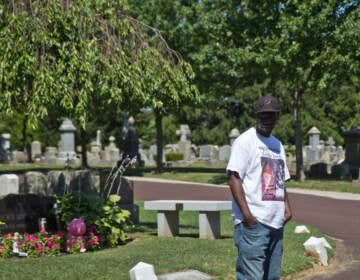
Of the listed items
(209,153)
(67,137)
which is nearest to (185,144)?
(209,153)

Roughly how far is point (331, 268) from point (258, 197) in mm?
3805

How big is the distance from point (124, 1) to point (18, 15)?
1916 mm

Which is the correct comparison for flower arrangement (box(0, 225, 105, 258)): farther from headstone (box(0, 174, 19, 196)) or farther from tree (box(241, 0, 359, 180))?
tree (box(241, 0, 359, 180))

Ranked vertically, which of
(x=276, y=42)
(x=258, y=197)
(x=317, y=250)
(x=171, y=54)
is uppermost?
(x=276, y=42)

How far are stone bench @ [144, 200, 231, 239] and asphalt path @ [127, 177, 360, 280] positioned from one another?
2.11 m

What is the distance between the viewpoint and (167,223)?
10.2 meters

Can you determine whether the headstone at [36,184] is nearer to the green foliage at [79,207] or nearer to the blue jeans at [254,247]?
the green foliage at [79,207]

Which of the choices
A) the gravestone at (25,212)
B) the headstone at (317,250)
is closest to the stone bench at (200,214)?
the headstone at (317,250)

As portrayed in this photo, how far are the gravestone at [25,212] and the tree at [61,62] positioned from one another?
1.41 m

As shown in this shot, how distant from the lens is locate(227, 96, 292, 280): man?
16.1 ft

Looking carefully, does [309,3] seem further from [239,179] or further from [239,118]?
[239,118]

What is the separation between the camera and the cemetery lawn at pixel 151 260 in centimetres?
703

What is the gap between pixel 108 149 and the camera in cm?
4494

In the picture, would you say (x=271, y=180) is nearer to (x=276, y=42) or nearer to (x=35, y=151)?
(x=276, y=42)
